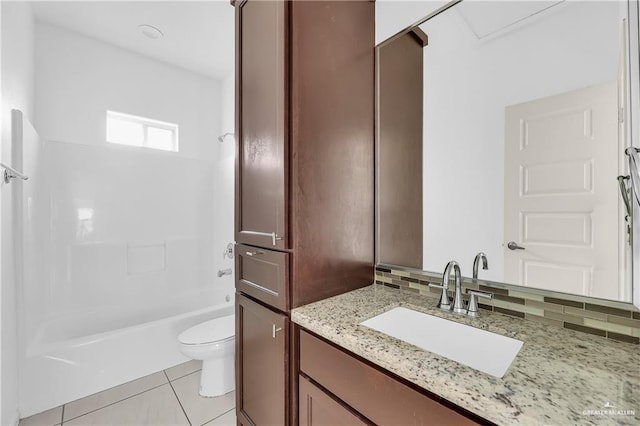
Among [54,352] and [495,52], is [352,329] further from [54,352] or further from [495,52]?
[54,352]

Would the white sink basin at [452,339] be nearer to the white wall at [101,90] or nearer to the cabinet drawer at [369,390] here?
the cabinet drawer at [369,390]

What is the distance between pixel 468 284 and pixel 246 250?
1.00 meters

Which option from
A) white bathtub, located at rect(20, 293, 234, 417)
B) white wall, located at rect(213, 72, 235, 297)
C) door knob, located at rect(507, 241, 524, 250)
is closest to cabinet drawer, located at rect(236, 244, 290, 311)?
door knob, located at rect(507, 241, 524, 250)

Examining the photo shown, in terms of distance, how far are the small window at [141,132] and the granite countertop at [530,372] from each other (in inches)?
103

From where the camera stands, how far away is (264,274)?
1.21 metres

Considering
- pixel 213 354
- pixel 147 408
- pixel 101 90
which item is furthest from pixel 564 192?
pixel 101 90

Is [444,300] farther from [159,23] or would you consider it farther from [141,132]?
[141,132]

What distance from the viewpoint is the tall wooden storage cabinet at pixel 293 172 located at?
1.06m

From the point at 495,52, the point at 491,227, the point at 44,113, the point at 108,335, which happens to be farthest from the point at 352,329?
the point at 44,113

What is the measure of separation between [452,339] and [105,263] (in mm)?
2817

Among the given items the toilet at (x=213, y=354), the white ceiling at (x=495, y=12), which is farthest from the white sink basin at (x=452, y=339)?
the toilet at (x=213, y=354)

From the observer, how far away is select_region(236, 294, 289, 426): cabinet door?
3.51 feet

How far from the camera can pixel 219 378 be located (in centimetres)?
181

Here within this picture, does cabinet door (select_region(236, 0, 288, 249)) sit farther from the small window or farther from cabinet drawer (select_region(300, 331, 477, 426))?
the small window
